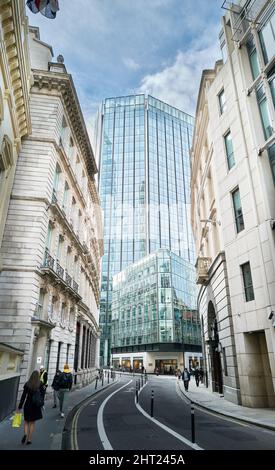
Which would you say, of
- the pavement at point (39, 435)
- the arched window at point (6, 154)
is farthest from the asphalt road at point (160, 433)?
the arched window at point (6, 154)

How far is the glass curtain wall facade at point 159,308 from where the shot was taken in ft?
226

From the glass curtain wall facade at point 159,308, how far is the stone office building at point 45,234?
4154 cm

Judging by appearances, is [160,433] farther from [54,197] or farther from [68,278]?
[68,278]

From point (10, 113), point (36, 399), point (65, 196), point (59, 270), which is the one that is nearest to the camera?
point (36, 399)

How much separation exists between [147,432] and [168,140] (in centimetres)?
12955

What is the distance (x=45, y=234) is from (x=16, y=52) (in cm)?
990

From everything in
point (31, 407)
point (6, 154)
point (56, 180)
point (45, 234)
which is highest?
point (56, 180)

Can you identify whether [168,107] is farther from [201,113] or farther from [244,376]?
[244,376]

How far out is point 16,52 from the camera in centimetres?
1427

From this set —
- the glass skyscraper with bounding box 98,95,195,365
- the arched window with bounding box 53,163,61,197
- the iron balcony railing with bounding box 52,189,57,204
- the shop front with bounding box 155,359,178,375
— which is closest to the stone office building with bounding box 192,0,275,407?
the iron balcony railing with bounding box 52,189,57,204

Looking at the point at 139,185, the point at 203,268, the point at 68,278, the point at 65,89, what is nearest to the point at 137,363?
the point at 68,278

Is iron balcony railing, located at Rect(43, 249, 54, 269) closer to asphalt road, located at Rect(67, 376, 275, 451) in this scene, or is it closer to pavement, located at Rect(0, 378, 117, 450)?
asphalt road, located at Rect(67, 376, 275, 451)

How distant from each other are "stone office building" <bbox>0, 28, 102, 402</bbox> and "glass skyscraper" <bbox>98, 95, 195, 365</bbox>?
251ft

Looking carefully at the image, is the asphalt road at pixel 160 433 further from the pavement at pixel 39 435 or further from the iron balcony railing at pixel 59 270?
the iron balcony railing at pixel 59 270
